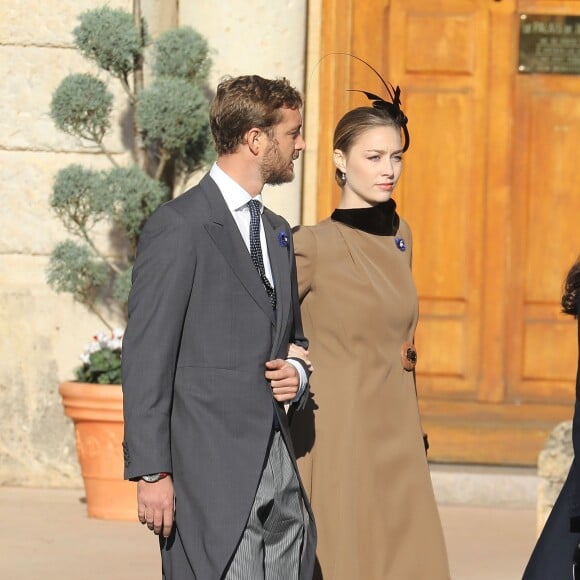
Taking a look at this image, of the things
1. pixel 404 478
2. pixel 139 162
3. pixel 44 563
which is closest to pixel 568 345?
pixel 139 162

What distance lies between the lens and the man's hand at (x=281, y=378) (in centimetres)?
391

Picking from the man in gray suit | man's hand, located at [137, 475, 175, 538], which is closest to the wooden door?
the man in gray suit

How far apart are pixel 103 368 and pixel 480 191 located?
2312 millimetres

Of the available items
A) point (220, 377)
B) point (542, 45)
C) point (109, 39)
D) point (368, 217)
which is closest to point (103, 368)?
point (109, 39)

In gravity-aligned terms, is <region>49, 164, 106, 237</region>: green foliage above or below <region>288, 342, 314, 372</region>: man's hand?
above

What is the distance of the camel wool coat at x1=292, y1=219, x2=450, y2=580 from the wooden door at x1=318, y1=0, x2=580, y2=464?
355cm

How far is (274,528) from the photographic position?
3912mm

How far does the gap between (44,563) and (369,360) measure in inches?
90.2

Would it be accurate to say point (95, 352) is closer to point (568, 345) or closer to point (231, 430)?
point (568, 345)

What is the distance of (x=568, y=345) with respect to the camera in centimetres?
845

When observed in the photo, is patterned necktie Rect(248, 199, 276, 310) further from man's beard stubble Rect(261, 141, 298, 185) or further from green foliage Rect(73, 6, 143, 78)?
green foliage Rect(73, 6, 143, 78)

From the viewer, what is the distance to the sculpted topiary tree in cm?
745

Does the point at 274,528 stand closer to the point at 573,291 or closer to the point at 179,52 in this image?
the point at 573,291

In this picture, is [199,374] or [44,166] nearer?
[199,374]
